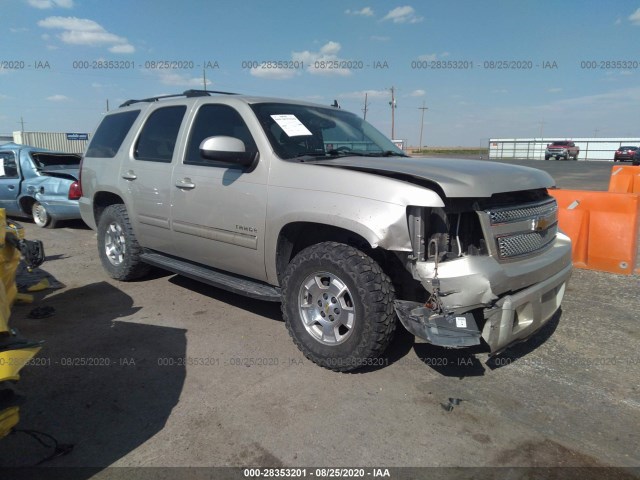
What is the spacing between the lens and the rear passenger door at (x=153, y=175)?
4.61 meters

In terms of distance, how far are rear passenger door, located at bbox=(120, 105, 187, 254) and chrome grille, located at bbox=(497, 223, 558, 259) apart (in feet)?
9.98

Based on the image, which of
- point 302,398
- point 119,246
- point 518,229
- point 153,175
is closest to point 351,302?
point 302,398

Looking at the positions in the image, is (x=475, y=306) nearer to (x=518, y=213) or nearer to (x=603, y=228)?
(x=518, y=213)

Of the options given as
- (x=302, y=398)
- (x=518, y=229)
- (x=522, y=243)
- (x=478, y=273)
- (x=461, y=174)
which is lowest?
(x=302, y=398)

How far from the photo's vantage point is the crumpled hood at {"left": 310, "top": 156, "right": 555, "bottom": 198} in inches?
115

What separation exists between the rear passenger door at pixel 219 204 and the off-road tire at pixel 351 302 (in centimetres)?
50

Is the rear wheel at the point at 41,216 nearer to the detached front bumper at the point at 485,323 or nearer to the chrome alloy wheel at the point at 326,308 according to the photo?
the chrome alloy wheel at the point at 326,308

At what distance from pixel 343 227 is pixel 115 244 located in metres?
3.53

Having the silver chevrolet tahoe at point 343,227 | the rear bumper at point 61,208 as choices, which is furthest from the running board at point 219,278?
the rear bumper at point 61,208

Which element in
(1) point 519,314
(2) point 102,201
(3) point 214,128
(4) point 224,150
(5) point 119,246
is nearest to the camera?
(1) point 519,314

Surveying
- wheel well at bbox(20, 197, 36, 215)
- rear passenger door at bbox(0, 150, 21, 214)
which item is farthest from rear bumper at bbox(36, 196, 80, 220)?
rear passenger door at bbox(0, 150, 21, 214)

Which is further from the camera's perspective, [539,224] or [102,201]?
[102,201]

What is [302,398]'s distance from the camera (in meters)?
3.08

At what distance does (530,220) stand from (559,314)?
5.46ft
